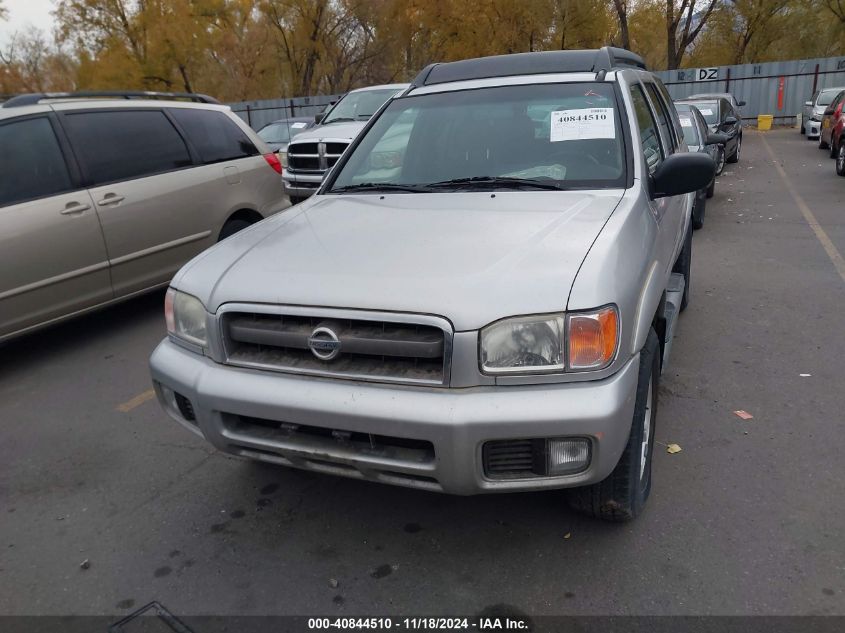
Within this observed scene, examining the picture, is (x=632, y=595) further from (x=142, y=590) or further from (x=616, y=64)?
(x=616, y=64)

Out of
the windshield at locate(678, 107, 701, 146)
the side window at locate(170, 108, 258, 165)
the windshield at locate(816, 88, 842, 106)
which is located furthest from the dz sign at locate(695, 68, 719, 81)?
the side window at locate(170, 108, 258, 165)

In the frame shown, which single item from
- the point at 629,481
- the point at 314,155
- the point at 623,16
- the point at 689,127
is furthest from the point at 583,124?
the point at 623,16

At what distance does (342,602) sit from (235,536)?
672mm

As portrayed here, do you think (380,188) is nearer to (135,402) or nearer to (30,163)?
(135,402)

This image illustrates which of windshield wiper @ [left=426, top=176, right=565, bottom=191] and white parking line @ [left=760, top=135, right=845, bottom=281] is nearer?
windshield wiper @ [left=426, top=176, right=565, bottom=191]

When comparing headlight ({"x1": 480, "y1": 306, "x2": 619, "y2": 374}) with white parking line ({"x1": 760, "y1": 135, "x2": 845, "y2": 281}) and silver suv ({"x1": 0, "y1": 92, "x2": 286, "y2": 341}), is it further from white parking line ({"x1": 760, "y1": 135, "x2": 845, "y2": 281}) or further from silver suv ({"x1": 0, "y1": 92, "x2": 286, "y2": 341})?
white parking line ({"x1": 760, "y1": 135, "x2": 845, "y2": 281})

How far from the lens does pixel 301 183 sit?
10.3 metres

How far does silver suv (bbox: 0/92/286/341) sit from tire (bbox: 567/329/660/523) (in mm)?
4076

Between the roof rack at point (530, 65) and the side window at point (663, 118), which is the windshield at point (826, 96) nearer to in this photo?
the side window at point (663, 118)

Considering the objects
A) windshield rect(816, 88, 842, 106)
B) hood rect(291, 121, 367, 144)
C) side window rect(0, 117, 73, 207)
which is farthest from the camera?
windshield rect(816, 88, 842, 106)

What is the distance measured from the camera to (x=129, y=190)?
217 inches

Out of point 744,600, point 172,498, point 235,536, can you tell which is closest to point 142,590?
point 235,536

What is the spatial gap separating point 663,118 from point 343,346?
322cm

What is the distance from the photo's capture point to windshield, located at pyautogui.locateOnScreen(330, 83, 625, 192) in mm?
3379
